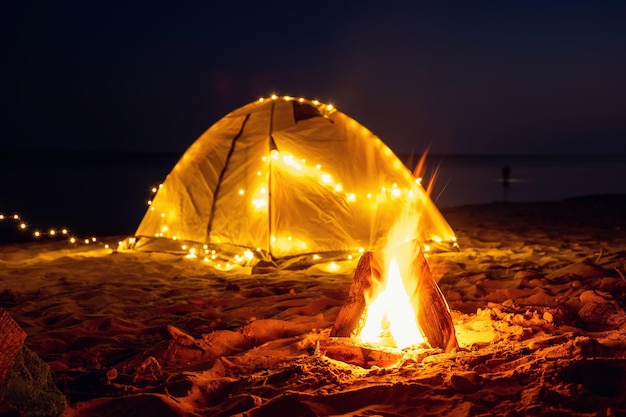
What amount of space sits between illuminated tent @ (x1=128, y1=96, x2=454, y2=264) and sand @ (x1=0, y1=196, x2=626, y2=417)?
0.53 metres

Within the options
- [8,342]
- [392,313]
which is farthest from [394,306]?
[8,342]

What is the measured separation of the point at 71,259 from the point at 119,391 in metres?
4.97

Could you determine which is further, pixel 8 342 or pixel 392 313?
pixel 392 313

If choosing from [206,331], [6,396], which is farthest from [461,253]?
[6,396]

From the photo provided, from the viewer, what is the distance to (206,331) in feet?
13.6

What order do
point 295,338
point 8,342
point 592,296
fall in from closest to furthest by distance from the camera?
1. point 8,342
2. point 295,338
3. point 592,296

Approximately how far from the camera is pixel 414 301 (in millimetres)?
3486

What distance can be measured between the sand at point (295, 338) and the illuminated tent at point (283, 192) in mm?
530

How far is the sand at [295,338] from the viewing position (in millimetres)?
2562

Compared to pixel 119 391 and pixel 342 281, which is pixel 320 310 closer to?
pixel 342 281

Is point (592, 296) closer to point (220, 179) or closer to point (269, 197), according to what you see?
point (269, 197)

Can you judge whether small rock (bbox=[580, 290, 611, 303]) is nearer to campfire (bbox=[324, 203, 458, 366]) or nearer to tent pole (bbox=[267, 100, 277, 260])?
campfire (bbox=[324, 203, 458, 366])

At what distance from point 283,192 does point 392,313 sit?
12.1 feet

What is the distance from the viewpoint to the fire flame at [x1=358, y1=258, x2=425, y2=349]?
3514mm
